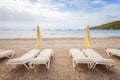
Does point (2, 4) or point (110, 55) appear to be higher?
point (2, 4)

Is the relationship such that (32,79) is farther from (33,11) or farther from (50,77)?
(33,11)

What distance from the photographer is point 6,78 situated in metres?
4.29

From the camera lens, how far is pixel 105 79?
420 cm

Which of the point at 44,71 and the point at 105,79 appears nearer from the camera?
the point at 105,79

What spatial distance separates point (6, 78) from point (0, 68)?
3.73 feet

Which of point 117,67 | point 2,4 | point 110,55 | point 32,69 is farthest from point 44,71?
point 2,4

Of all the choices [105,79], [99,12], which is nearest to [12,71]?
[105,79]

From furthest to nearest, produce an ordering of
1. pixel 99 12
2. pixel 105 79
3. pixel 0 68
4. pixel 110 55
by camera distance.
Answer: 1. pixel 99 12
2. pixel 110 55
3. pixel 0 68
4. pixel 105 79

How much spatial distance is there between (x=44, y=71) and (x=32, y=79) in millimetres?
714

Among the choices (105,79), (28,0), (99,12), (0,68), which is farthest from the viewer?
(99,12)

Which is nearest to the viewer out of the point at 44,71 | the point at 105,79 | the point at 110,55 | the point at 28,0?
the point at 105,79

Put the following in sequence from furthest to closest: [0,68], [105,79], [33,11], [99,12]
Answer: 1. [99,12]
2. [33,11]
3. [0,68]
4. [105,79]

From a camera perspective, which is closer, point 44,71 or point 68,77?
point 68,77

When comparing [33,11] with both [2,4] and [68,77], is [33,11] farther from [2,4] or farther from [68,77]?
[68,77]
